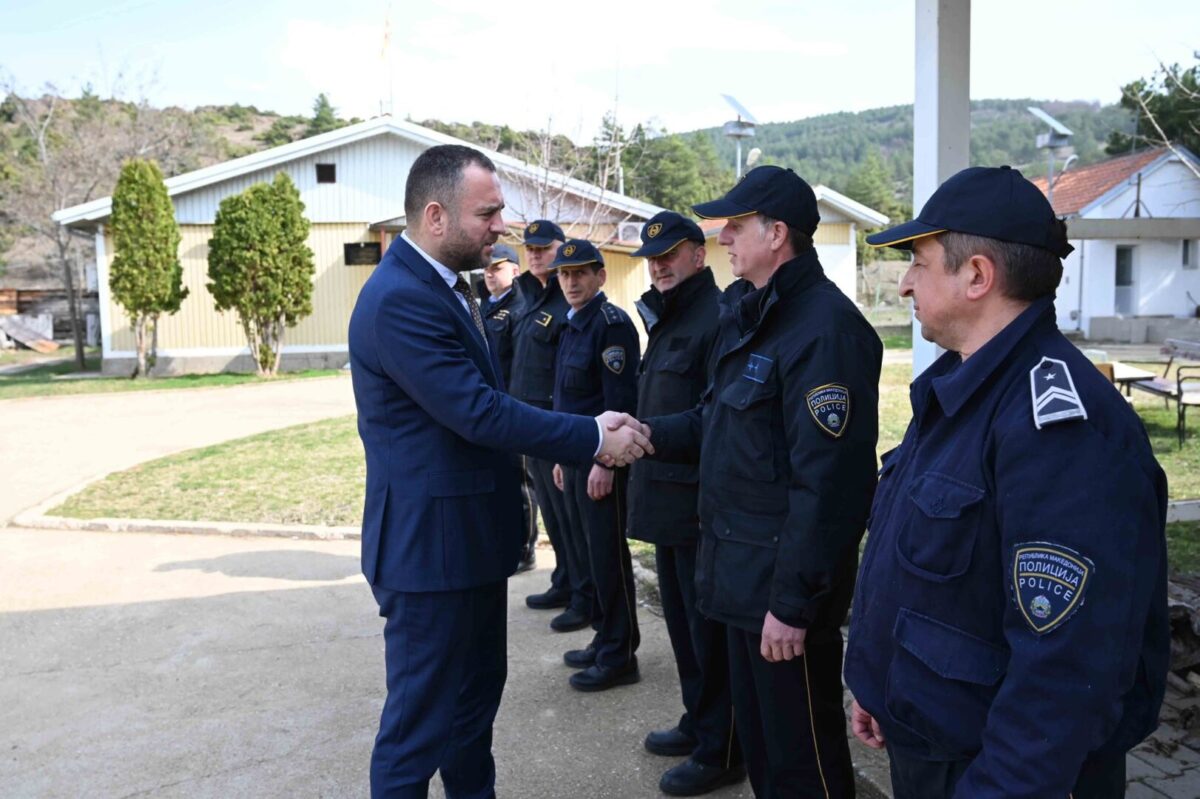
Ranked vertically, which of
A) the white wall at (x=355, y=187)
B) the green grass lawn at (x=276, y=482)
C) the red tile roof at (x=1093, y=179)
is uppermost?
the red tile roof at (x=1093, y=179)

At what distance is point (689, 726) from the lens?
12.8 feet

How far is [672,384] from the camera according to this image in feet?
13.2

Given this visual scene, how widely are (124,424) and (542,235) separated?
10879 mm

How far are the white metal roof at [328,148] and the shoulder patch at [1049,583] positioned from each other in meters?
20.0

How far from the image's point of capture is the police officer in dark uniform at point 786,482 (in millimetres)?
2703

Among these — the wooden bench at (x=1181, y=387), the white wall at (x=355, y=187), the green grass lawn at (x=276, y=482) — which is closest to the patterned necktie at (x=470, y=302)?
the green grass lawn at (x=276, y=482)

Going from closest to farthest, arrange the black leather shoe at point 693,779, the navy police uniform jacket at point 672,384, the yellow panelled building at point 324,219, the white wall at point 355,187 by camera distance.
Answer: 1. the black leather shoe at point 693,779
2. the navy police uniform jacket at point 672,384
3. the yellow panelled building at point 324,219
4. the white wall at point 355,187

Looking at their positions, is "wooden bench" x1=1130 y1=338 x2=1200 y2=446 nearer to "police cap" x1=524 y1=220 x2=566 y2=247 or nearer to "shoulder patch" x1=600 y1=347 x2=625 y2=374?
"police cap" x1=524 y1=220 x2=566 y2=247

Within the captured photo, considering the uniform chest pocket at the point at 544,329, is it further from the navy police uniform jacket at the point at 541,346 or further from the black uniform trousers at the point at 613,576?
the black uniform trousers at the point at 613,576

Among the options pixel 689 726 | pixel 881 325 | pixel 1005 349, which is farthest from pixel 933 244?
pixel 881 325

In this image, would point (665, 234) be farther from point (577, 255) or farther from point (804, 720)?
point (804, 720)

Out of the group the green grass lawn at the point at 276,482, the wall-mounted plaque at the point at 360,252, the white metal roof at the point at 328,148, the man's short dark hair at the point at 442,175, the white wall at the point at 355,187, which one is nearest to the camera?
the man's short dark hair at the point at 442,175

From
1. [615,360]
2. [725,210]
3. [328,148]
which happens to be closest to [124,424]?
[328,148]

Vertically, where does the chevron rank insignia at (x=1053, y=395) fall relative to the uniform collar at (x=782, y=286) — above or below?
below
